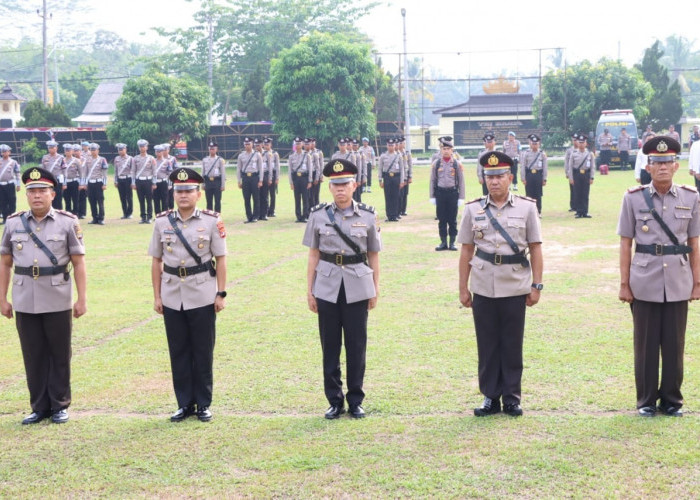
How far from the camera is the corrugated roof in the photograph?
1962 inches

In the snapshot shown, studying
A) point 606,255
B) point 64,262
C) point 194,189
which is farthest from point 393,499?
point 606,255

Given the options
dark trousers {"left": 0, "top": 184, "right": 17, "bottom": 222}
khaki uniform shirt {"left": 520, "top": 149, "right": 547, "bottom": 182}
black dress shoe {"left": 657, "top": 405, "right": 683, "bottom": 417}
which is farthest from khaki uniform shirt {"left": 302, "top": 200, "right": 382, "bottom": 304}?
dark trousers {"left": 0, "top": 184, "right": 17, "bottom": 222}

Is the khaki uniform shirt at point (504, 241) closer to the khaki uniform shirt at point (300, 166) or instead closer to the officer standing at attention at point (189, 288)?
the officer standing at attention at point (189, 288)

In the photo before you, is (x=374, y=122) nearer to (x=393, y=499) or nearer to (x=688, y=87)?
(x=393, y=499)

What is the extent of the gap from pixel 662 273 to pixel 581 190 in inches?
538

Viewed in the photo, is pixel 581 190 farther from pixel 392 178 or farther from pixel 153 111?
pixel 153 111

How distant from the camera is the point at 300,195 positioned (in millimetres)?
19938

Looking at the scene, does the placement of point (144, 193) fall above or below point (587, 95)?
below

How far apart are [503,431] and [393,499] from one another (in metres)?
1.24

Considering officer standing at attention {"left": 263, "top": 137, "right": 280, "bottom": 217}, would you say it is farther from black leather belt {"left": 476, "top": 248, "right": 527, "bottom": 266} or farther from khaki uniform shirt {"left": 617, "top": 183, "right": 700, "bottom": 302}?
khaki uniform shirt {"left": 617, "top": 183, "right": 700, "bottom": 302}

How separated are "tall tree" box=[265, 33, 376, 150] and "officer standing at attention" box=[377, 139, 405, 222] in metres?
22.8

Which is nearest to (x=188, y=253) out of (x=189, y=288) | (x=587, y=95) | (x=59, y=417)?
(x=189, y=288)

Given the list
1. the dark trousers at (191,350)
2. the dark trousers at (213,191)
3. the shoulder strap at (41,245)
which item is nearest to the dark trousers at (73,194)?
the dark trousers at (213,191)

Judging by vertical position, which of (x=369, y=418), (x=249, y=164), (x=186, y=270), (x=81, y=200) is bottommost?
(x=369, y=418)
